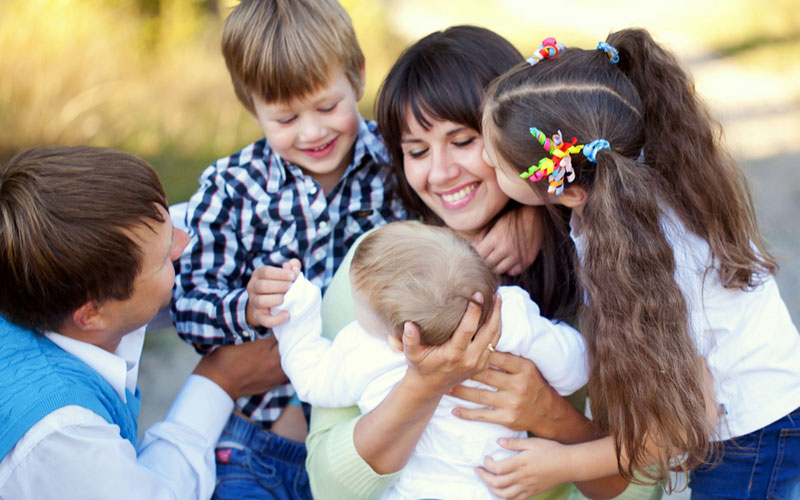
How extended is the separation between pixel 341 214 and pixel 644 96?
1025 mm

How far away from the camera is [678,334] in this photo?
5.88 feet

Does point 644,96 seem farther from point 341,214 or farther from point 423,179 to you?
point 341,214

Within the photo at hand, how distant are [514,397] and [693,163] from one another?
0.70 m

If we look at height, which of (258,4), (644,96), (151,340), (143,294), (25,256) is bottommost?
(151,340)

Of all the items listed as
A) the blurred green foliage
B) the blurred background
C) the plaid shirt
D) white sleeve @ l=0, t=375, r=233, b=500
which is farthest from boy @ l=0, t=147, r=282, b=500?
the blurred green foliage

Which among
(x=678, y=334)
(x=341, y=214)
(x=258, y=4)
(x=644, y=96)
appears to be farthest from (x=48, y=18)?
(x=678, y=334)

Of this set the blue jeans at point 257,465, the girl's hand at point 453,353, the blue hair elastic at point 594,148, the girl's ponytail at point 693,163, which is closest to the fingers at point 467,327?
the girl's hand at point 453,353

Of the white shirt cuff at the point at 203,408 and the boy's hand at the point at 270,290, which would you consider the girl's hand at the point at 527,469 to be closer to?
the boy's hand at the point at 270,290

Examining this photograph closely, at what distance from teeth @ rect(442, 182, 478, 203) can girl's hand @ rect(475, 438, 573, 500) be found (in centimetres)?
71

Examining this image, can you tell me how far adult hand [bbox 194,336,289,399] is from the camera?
7.63 ft

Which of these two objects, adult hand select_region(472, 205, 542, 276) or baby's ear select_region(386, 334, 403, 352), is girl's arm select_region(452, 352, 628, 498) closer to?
baby's ear select_region(386, 334, 403, 352)

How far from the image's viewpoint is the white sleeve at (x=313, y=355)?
192cm

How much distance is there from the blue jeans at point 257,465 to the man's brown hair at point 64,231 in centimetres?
70

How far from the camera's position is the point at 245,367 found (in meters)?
2.35
